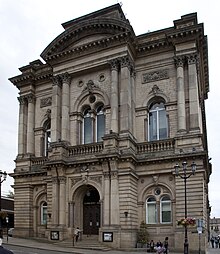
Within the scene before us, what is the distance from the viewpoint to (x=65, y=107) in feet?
125

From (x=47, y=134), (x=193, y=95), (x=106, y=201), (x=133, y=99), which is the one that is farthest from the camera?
(x=47, y=134)

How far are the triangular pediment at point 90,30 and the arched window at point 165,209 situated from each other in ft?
47.6

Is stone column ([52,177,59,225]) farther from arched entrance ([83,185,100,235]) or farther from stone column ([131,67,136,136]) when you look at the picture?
stone column ([131,67,136,136])

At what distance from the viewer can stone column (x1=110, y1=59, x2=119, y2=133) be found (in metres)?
34.5

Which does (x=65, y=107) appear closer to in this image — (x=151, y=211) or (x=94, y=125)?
(x=94, y=125)

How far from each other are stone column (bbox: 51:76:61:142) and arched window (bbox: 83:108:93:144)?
7.64 feet

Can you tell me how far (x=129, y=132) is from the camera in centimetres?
3400

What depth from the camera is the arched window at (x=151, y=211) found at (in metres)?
33.5

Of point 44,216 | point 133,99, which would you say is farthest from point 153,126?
point 44,216

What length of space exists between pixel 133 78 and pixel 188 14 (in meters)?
7.12

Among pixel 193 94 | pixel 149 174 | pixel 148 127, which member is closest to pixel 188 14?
pixel 193 94

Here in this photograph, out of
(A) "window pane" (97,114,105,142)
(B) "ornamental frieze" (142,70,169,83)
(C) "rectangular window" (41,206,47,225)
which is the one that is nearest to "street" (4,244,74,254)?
(C) "rectangular window" (41,206,47,225)

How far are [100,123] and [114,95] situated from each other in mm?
3726

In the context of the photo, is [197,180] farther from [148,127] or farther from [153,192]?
[148,127]
